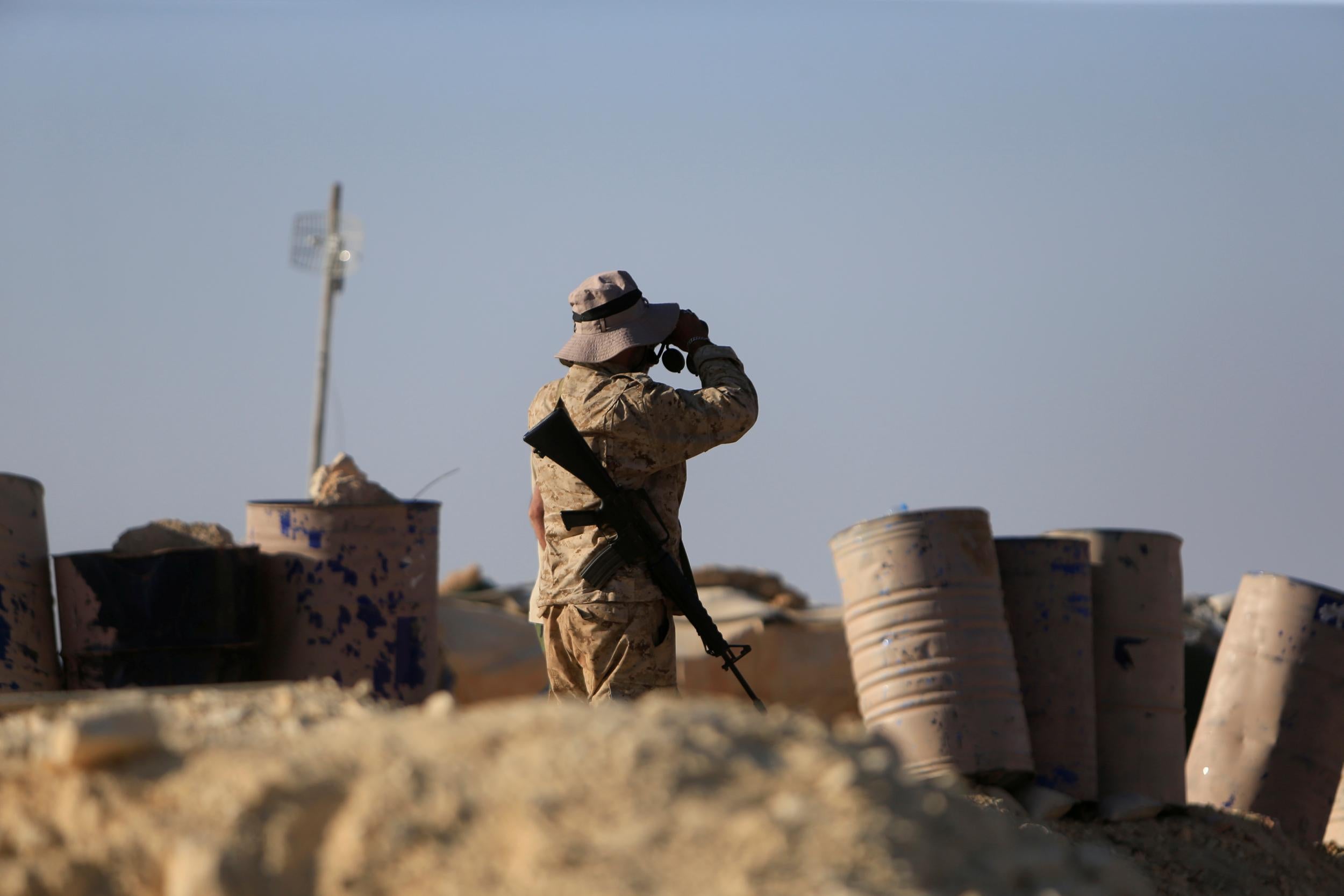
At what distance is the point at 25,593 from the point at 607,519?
2.80 metres

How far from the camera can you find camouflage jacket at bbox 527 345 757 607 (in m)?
3.96

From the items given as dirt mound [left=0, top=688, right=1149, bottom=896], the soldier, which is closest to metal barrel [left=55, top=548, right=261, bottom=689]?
the soldier

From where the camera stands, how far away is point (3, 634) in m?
5.30

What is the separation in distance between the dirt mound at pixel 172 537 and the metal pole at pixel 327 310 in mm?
9264

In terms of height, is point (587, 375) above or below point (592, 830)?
above

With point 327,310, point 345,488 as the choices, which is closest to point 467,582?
point 327,310

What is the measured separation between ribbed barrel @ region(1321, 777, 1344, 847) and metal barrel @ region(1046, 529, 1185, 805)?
1463 mm

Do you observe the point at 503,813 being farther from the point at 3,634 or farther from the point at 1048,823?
the point at 3,634

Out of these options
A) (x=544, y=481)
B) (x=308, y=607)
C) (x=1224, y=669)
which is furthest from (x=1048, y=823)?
(x=308, y=607)

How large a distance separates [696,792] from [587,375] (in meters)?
2.47

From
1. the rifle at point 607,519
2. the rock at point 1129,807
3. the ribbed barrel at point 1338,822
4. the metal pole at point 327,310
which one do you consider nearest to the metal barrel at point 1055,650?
the rock at point 1129,807

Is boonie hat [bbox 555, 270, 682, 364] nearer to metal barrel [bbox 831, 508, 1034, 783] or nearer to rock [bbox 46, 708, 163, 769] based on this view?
metal barrel [bbox 831, 508, 1034, 783]

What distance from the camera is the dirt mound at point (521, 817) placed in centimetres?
166

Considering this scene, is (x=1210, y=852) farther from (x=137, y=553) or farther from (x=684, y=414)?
(x=137, y=553)
